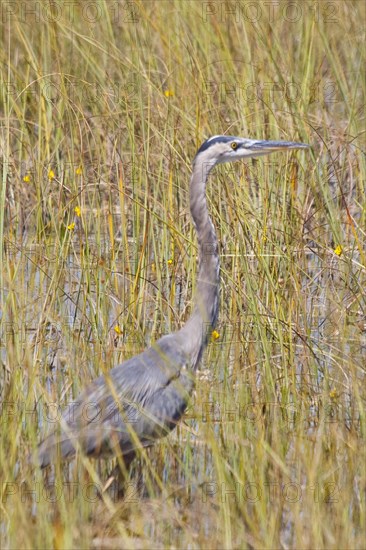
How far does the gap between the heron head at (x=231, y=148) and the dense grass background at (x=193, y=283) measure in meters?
0.36

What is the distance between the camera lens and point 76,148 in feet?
19.2

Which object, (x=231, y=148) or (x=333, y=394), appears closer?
(x=333, y=394)

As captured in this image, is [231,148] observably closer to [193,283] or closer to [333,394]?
[193,283]

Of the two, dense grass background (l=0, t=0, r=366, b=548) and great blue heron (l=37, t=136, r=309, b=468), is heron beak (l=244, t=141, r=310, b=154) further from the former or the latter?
dense grass background (l=0, t=0, r=366, b=548)

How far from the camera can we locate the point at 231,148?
4.04m

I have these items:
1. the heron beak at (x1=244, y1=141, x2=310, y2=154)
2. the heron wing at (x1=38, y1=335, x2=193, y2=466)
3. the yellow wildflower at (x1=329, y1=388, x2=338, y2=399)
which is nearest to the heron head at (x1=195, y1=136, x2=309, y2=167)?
the heron beak at (x1=244, y1=141, x2=310, y2=154)

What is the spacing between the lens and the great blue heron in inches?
134

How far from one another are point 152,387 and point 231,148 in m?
0.95

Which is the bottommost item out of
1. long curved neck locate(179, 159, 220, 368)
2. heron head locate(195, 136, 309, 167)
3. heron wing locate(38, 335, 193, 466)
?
heron wing locate(38, 335, 193, 466)

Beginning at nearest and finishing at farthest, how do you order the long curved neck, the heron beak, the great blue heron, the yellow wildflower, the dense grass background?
the dense grass background
the great blue heron
the yellow wildflower
the long curved neck
the heron beak

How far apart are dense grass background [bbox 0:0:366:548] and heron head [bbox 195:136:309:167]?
0.36 meters

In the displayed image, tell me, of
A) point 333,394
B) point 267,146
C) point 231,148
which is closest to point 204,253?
point 231,148

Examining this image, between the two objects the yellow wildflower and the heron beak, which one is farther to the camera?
the heron beak

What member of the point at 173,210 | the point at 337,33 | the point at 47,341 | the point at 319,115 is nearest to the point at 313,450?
the point at 47,341
